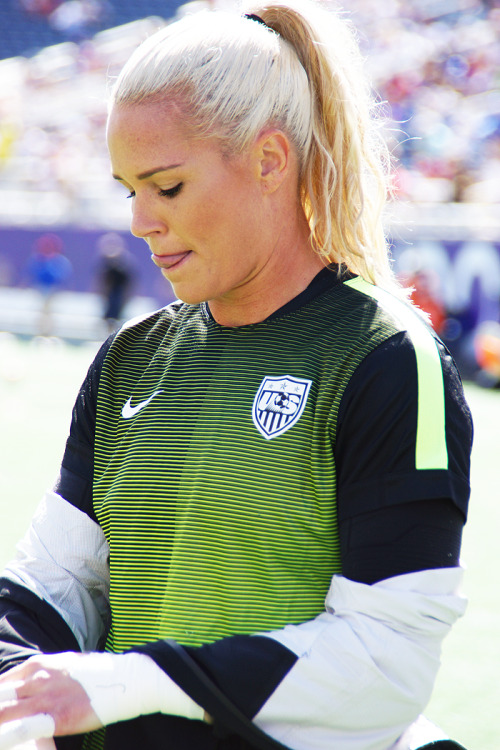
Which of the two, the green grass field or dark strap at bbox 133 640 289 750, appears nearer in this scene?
dark strap at bbox 133 640 289 750

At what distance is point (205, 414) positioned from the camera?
1.62m

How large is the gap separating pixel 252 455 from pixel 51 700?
0.49 m

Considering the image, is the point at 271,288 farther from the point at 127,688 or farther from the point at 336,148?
the point at 127,688

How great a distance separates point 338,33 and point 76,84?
1000 inches

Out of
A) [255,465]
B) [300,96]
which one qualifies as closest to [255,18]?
[300,96]

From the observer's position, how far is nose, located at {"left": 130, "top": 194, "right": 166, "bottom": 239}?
1.56m

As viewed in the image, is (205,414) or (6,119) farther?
(6,119)

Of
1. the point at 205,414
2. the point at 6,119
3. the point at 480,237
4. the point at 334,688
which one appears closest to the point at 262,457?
the point at 205,414

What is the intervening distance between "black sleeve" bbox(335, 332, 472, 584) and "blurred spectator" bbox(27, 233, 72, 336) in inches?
637

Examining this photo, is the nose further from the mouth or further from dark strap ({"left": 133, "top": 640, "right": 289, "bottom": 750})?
dark strap ({"left": 133, "top": 640, "right": 289, "bottom": 750})

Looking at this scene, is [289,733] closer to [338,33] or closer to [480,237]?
[338,33]

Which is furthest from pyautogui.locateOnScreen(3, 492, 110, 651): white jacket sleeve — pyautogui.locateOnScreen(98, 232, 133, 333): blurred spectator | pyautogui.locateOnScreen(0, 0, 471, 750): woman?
pyautogui.locateOnScreen(98, 232, 133, 333): blurred spectator

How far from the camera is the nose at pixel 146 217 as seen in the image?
5.12 ft

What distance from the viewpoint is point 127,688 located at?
134 centimetres
